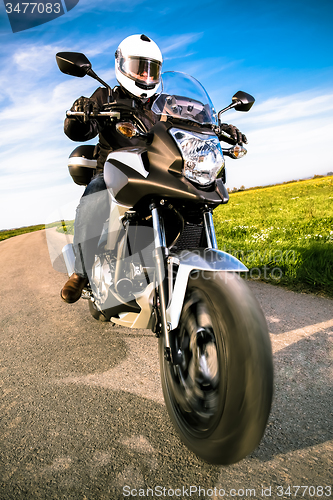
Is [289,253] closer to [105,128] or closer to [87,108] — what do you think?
[105,128]

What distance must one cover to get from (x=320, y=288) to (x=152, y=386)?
8.36 feet

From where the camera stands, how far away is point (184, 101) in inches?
83.7

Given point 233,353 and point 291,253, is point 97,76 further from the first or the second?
point 291,253

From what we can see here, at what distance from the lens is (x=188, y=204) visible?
2.00 meters

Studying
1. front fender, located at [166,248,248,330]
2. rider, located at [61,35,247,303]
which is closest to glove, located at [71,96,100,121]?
rider, located at [61,35,247,303]

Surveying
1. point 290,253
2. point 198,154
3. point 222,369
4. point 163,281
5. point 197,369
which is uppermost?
point 198,154

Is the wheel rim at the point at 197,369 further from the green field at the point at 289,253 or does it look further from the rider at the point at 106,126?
the green field at the point at 289,253

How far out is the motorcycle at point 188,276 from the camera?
4.87ft

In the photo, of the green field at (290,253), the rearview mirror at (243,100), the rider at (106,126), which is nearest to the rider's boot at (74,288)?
the rider at (106,126)

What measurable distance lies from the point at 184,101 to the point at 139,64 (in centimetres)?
61

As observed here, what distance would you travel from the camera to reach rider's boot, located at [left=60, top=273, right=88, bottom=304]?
299 centimetres

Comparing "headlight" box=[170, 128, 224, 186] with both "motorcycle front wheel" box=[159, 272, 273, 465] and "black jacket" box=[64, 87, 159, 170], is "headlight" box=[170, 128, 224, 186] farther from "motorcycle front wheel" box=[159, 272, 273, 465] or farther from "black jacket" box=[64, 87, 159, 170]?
"black jacket" box=[64, 87, 159, 170]

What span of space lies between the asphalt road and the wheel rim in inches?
6.4

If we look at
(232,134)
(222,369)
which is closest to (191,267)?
(222,369)
